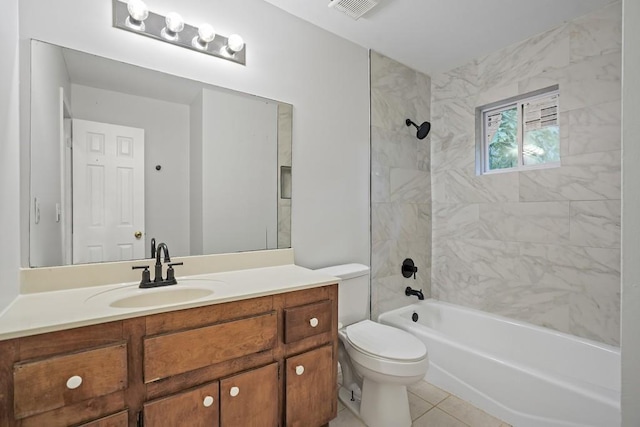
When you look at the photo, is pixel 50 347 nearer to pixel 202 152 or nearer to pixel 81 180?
pixel 81 180

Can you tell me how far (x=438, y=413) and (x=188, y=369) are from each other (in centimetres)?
151

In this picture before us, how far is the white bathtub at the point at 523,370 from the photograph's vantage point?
58.8 inches

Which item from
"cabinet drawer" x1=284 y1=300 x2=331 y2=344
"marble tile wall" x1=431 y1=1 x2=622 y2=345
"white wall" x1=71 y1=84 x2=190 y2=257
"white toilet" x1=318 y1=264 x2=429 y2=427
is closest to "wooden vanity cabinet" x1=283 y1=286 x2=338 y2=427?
"cabinet drawer" x1=284 y1=300 x2=331 y2=344

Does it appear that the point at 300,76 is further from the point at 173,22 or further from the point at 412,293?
the point at 412,293

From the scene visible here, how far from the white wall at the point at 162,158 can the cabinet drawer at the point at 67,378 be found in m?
0.63

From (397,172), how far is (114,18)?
2110 mm

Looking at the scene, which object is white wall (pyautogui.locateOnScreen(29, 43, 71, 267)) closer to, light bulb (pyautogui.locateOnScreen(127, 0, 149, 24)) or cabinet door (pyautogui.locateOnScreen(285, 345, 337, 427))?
light bulb (pyautogui.locateOnScreen(127, 0, 149, 24))

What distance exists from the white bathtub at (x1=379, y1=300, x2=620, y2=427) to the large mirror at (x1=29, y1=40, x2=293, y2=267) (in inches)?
52.3

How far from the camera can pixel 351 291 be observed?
202 cm

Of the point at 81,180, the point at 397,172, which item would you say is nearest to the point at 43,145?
the point at 81,180

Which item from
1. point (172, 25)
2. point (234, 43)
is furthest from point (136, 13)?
point (234, 43)

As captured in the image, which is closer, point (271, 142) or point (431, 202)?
point (271, 142)

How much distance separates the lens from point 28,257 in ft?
4.00

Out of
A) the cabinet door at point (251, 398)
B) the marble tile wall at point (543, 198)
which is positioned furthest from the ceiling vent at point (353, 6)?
the cabinet door at point (251, 398)
